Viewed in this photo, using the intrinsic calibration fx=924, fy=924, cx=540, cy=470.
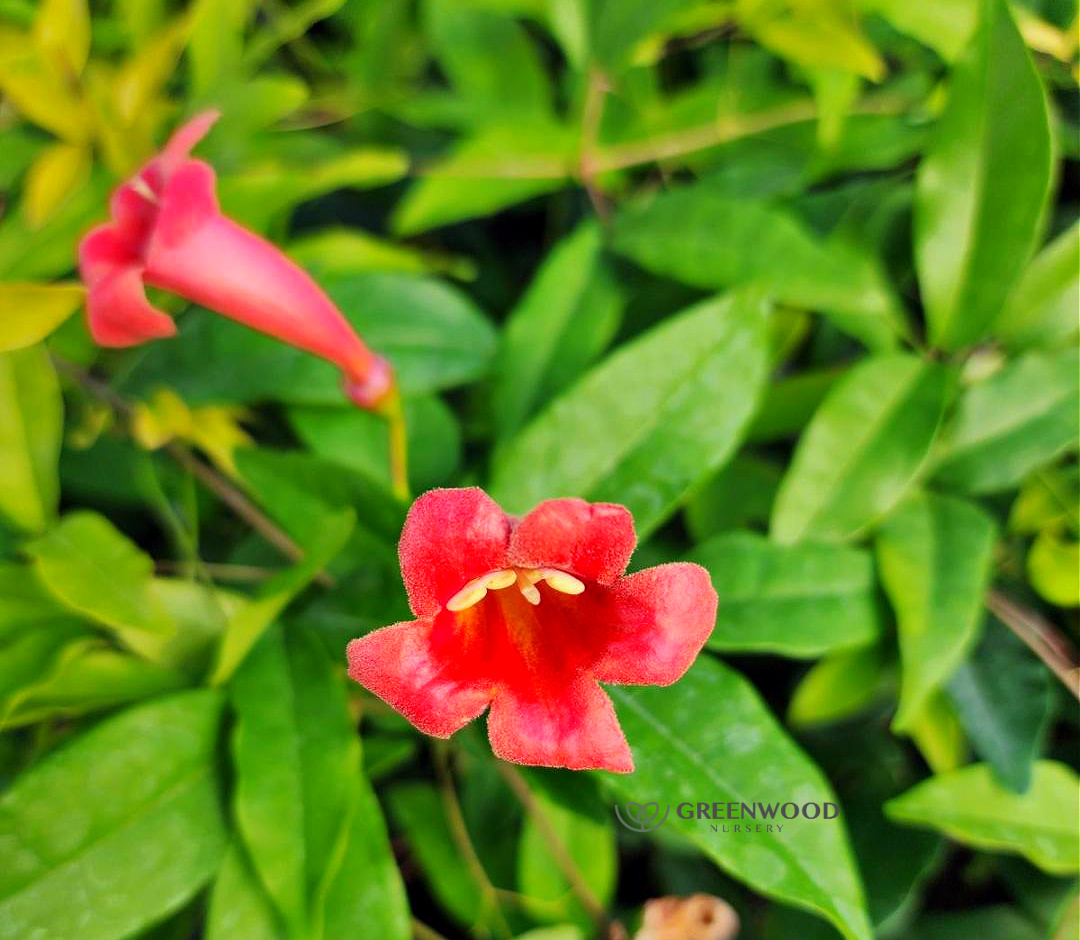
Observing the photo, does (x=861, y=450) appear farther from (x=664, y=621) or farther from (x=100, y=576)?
(x=100, y=576)

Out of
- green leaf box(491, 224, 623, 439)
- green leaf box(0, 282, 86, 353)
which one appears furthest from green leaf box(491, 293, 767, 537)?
green leaf box(0, 282, 86, 353)

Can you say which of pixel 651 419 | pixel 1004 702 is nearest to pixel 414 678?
pixel 651 419

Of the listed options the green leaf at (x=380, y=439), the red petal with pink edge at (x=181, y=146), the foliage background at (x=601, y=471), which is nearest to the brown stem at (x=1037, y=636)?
the foliage background at (x=601, y=471)

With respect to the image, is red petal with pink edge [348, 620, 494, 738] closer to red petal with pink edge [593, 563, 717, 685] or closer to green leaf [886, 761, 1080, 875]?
red petal with pink edge [593, 563, 717, 685]

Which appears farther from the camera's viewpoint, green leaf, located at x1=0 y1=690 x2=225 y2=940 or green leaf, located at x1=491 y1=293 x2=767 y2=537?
Answer: green leaf, located at x1=491 y1=293 x2=767 y2=537

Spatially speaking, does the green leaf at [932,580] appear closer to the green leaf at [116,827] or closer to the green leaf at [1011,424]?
the green leaf at [1011,424]
